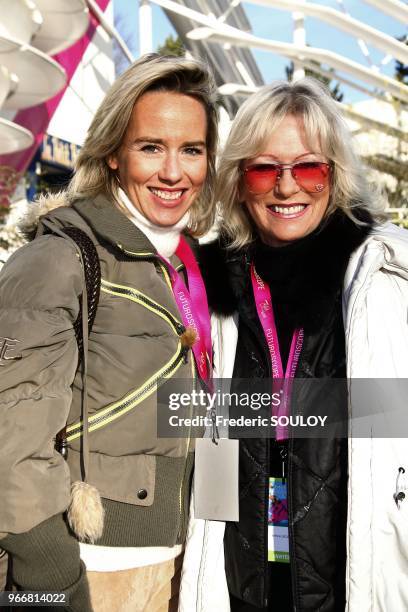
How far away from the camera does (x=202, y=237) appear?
3283 millimetres

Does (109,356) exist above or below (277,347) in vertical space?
below

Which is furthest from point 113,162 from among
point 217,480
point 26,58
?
point 26,58

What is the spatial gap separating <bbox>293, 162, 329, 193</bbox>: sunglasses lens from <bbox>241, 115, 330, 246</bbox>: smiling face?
0.04 feet

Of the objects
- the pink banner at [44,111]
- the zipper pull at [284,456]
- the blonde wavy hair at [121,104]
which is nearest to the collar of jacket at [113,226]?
the blonde wavy hair at [121,104]

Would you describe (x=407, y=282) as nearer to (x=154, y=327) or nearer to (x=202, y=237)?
(x=154, y=327)

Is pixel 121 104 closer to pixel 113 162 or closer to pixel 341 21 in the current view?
pixel 113 162

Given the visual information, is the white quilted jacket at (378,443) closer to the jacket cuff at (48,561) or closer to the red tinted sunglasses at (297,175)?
the red tinted sunglasses at (297,175)

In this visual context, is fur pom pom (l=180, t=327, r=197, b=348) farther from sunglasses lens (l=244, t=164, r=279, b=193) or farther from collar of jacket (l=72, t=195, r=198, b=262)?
sunglasses lens (l=244, t=164, r=279, b=193)

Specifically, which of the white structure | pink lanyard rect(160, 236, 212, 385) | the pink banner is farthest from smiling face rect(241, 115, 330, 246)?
the pink banner

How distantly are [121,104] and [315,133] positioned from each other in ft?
2.51

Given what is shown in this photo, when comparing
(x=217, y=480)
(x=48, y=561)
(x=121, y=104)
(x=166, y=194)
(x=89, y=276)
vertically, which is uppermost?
(x=121, y=104)

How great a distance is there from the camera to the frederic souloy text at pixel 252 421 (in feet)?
7.99

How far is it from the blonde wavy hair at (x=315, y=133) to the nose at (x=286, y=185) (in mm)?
155

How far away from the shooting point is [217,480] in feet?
8.24
